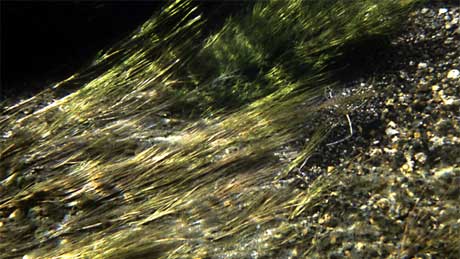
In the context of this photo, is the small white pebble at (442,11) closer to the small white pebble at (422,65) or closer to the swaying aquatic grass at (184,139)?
the swaying aquatic grass at (184,139)

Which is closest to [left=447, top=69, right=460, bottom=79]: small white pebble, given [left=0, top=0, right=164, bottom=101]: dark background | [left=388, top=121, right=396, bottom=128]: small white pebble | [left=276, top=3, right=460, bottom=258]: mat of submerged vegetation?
[left=276, top=3, right=460, bottom=258]: mat of submerged vegetation

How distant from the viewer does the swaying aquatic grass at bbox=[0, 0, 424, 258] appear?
1725 mm

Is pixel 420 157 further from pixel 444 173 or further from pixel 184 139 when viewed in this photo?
pixel 184 139

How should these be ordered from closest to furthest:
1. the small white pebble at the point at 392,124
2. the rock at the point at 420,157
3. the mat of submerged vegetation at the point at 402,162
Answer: the mat of submerged vegetation at the point at 402,162
the rock at the point at 420,157
the small white pebble at the point at 392,124

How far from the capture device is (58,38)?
2.25 meters

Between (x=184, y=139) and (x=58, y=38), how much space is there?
0.78 m

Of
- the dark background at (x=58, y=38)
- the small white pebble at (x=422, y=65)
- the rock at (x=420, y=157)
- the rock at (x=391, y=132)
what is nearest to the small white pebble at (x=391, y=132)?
the rock at (x=391, y=132)

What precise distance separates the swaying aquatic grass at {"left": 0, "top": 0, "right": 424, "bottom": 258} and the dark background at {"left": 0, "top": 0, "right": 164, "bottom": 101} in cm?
11

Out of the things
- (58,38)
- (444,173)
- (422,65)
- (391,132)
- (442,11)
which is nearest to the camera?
(444,173)

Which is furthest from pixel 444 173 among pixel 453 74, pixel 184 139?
pixel 184 139

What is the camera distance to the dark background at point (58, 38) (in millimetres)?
2193

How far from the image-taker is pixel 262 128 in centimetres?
188

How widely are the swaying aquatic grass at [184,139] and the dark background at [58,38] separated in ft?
0.35

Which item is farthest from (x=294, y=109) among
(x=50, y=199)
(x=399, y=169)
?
(x=50, y=199)
